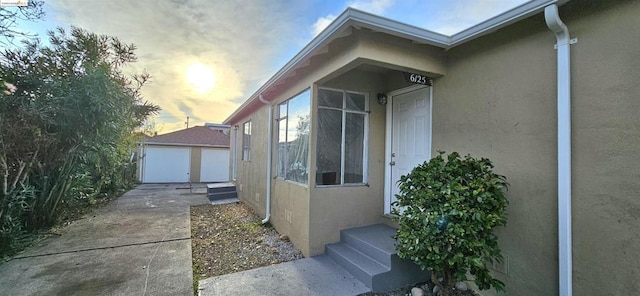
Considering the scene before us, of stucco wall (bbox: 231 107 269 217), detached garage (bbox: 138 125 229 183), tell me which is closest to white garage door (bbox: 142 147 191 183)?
detached garage (bbox: 138 125 229 183)

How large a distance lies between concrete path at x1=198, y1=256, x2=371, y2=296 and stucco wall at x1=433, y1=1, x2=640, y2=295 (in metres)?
1.74

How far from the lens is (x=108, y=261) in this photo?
389 cm

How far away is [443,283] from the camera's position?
9.05 ft

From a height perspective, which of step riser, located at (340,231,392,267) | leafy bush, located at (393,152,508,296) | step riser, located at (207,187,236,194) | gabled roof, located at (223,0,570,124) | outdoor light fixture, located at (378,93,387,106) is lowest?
step riser, located at (207,187,236,194)

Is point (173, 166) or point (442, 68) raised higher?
point (442, 68)

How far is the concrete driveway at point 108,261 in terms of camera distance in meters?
3.09

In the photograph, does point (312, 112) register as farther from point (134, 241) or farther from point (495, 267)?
point (134, 241)

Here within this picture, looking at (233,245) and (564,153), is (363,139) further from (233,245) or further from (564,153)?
(233,245)

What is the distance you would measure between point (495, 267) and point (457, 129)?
158cm

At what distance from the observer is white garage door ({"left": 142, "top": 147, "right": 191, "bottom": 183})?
15375mm

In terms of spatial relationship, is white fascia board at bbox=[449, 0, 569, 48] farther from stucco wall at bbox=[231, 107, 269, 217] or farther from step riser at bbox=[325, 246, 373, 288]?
stucco wall at bbox=[231, 107, 269, 217]

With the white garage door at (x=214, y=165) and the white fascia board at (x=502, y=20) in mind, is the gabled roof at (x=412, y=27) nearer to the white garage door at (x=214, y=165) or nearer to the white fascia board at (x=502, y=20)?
the white fascia board at (x=502, y=20)

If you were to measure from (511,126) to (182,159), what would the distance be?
16.9 metres

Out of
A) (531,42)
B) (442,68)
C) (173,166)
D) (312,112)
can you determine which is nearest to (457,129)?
(442,68)
